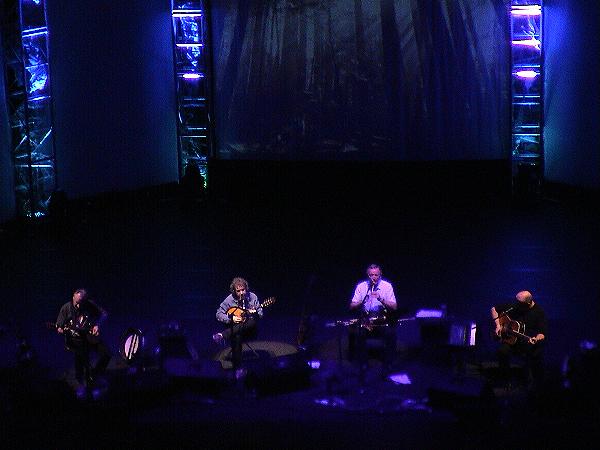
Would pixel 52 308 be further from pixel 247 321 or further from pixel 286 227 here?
pixel 286 227

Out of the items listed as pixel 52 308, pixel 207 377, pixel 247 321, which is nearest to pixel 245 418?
pixel 207 377

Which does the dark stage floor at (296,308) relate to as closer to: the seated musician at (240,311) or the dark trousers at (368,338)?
the dark trousers at (368,338)

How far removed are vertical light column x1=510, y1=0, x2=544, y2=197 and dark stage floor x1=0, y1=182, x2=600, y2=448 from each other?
80cm

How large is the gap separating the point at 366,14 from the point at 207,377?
1171cm

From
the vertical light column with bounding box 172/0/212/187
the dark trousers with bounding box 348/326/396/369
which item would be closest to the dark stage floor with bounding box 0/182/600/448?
the dark trousers with bounding box 348/326/396/369

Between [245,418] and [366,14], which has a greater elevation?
[366,14]

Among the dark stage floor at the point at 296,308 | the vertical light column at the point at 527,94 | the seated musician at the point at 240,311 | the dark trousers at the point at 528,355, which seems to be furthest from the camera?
the vertical light column at the point at 527,94

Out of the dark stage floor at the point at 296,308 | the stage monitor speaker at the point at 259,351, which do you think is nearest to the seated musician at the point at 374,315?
the dark stage floor at the point at 296,308

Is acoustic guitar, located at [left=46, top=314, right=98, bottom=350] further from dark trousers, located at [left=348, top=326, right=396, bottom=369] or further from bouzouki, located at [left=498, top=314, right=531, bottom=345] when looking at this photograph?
bouzouki, located at [left=498, top=314, right=531, bottom=345]

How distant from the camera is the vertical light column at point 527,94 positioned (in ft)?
64.9

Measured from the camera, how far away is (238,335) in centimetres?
1073

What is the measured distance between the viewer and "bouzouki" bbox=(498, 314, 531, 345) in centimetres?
1022

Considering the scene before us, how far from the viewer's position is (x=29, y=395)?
9.36 metres

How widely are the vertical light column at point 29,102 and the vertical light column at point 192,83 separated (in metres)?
3.35
